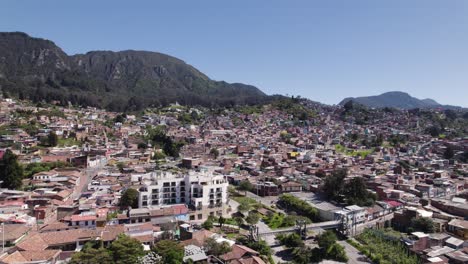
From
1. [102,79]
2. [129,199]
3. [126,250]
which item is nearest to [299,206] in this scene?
[129,199]

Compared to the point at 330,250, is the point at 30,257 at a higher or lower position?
higher

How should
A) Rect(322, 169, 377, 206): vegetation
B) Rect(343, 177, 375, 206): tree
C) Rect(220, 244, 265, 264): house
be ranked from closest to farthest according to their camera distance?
Rect(220, 244, 265, 264): house → Rect(343, 177, 375, 206): tree → Rect(322, 169, 377, 206): vegetation

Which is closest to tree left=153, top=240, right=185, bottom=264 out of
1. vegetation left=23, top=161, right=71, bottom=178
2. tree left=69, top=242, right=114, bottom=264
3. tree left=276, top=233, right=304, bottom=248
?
tree left=69, top=242, right=114, bottom=264

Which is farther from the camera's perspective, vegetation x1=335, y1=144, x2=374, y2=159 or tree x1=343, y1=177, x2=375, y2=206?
vegetation x1=335, y1=144, x2=374, y2=159

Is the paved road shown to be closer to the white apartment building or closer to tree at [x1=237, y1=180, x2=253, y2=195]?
the white apartment building

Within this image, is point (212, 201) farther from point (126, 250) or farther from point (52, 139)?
point (52, 139)

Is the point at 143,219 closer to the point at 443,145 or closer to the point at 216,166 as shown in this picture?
the point at 216,166
